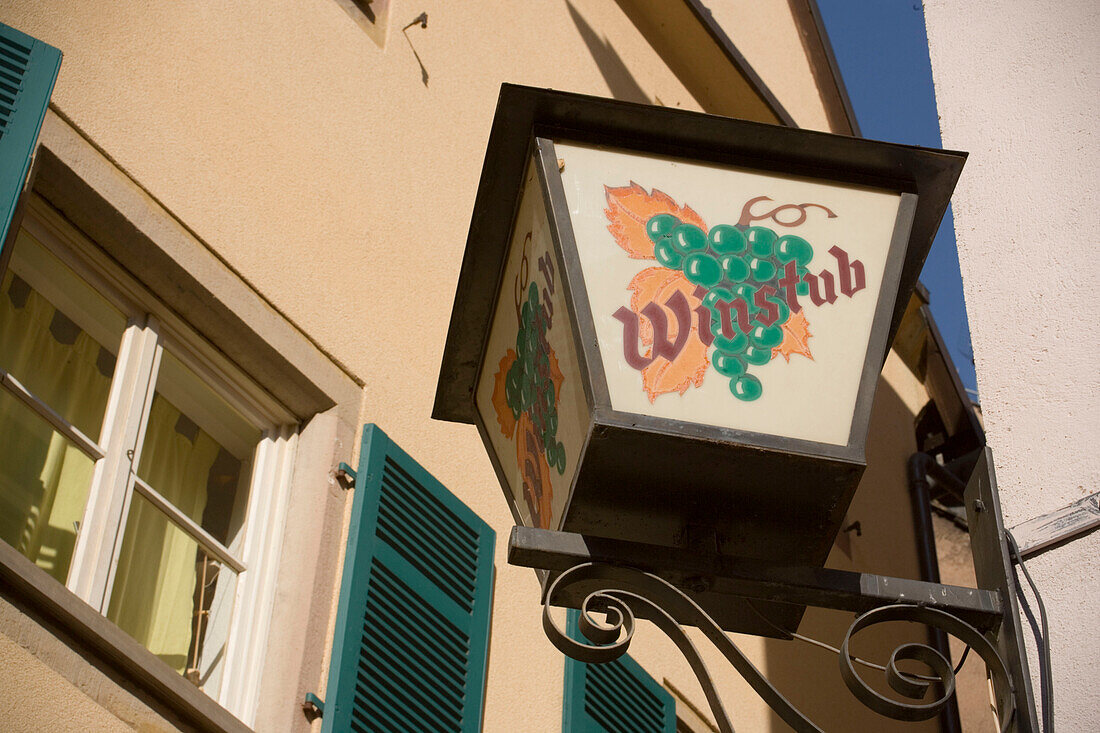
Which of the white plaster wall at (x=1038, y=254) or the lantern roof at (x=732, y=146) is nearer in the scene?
the lantern roof at (x=732, y=146)

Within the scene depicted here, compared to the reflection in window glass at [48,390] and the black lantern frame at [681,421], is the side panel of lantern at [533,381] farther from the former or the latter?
the reflection in window glass at [48,390]

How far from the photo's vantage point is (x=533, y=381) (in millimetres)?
2578

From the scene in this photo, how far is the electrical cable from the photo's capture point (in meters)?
2.36

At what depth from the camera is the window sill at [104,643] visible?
303 cm

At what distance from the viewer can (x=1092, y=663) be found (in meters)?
2.54

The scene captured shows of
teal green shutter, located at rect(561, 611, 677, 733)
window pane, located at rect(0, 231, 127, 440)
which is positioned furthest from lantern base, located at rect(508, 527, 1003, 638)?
teal green shutter, located at rect(561, 611, 677, 733)

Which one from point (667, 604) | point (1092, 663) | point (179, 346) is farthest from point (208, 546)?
point (1092, 663)

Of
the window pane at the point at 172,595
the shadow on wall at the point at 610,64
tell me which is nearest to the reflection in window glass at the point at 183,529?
the window pane at the point at 172,595

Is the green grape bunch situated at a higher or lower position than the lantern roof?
lower

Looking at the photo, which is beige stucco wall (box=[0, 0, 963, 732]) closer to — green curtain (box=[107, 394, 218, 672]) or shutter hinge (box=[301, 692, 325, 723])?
shutter hinge (box=[301, 692, 325, 723])

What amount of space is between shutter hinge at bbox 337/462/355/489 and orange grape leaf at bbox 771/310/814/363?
→ 2.20 m

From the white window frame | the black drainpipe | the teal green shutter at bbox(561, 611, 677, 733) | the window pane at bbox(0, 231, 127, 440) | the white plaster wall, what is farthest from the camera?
the black drainpipe

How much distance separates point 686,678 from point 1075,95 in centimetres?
303

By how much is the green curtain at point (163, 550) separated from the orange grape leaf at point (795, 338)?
6.64 feet
